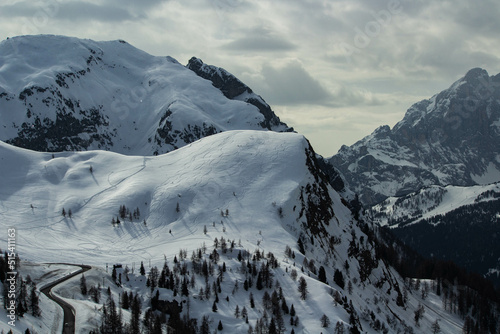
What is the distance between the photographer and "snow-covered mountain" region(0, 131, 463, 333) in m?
115

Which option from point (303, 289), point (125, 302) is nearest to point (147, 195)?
point (125, 302)

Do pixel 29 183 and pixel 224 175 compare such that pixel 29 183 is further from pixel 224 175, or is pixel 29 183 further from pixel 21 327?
pixel 21 327

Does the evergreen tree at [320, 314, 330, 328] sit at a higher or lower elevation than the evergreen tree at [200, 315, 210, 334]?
lower

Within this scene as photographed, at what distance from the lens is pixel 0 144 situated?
18625cm

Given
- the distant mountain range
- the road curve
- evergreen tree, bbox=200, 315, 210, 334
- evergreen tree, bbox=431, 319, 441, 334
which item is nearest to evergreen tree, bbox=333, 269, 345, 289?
the distant mountain range

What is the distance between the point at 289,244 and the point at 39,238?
64994 millimetres

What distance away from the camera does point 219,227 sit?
147875mm

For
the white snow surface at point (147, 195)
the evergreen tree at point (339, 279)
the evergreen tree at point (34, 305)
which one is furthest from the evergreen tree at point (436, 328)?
the evergreen tree at point (34, 305)

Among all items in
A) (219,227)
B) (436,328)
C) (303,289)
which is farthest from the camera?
(436,328)

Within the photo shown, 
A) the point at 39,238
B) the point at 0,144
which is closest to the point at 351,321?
the point at 39,238

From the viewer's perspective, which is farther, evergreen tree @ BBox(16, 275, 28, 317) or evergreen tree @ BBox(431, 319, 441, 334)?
evergreen tree @ BBox(431, 319, 441, 334)

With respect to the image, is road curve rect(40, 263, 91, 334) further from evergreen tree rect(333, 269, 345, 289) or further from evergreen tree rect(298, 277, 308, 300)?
evergreen tree rect(333, 269, 345, 289)

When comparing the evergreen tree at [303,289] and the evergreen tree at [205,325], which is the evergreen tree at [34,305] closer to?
the evergreen tree at [205,325]

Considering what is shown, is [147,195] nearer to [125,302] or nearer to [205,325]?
[125,302]
